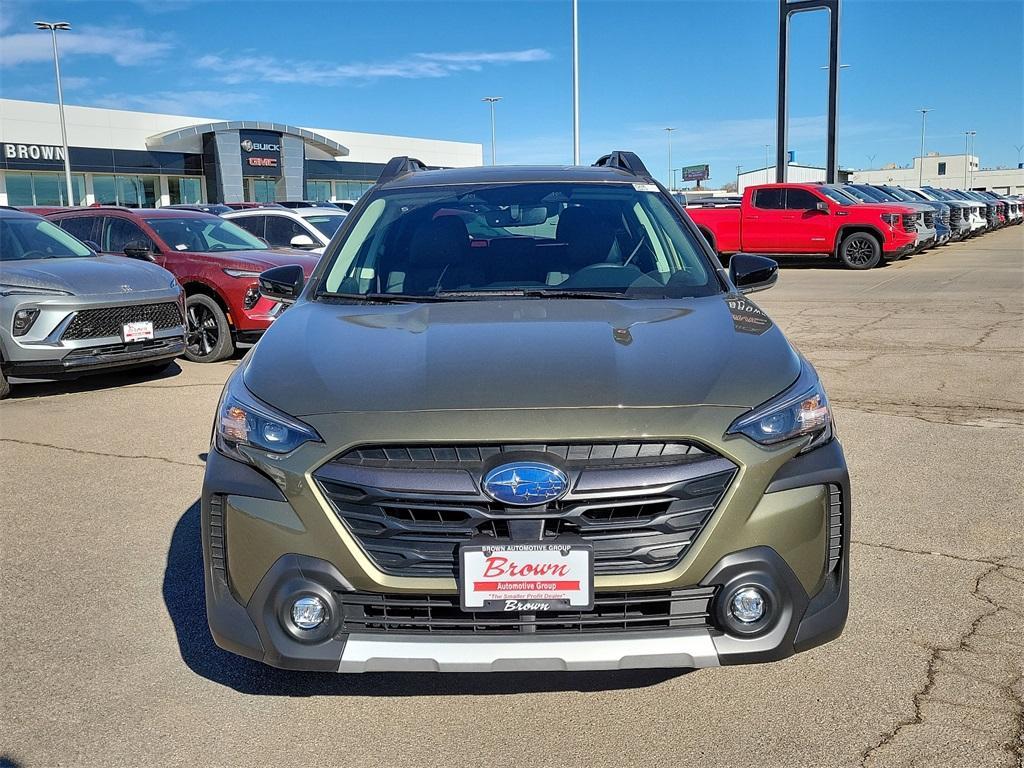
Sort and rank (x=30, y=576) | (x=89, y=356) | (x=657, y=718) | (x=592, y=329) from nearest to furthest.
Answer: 1. (x=657, y=718)
2. (x=592, y=329)
3. (x=30, y=576)
4. (x=89, y=356)

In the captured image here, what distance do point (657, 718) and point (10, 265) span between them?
7.41m

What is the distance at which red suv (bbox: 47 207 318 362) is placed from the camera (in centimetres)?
988

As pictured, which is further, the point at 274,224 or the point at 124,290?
the point at 274,224

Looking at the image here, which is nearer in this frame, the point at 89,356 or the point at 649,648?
the point at 649,648

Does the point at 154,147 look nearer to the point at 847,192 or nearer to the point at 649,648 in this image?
the point at 847,192

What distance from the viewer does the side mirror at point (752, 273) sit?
171 inches

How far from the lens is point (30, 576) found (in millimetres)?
4168

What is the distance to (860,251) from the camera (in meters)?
21.9

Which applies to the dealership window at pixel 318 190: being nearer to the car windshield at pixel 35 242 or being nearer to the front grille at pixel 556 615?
the car windshield at pixel 35 242

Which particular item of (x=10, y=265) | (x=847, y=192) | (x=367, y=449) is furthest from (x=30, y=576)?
(x=847, y=192)

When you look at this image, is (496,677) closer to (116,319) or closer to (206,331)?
(116,319)

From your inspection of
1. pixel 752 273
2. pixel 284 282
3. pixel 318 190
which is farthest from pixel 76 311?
pixel 318 190

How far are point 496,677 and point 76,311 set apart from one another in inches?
243

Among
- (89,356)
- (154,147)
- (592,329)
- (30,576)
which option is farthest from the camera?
(154,147)
